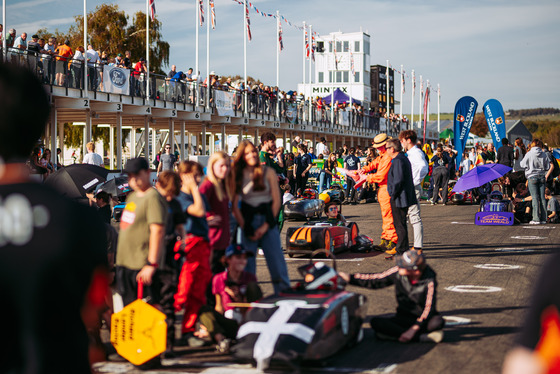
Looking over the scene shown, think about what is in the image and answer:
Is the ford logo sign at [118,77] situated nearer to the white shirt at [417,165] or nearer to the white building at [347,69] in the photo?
the white shirt at [417,165]

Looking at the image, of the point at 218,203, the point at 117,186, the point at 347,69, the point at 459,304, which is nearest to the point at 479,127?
the point at 347,69

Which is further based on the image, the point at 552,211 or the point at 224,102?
the point at 224,102

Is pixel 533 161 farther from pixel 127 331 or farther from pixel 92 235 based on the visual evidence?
pixel 92 235

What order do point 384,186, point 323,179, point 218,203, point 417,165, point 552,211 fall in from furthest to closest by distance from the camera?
point 323,179 → point 552,211 → point 417,165 → point 384,186 → point 218,203

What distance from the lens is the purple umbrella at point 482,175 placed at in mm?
16094

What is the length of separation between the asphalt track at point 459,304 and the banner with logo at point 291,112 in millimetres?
27364

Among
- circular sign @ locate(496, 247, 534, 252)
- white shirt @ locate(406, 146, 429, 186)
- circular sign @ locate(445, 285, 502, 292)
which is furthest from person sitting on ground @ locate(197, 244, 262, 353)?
circular sign @ locate(496, 247, 534, 252)

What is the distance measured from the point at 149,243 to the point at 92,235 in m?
3.77

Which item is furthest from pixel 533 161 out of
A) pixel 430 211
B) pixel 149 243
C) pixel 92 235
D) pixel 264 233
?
pixel 92 235

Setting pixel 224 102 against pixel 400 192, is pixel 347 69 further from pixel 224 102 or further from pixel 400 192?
pixel 400 192

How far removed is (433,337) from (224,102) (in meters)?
30.4

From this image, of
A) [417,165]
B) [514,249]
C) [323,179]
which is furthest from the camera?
[323,179]

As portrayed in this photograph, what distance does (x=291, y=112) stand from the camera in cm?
4316

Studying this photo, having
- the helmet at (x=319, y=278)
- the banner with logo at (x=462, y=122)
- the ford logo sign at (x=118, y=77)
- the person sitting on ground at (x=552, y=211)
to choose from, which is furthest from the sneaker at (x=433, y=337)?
the banner with logo at (x=462, y=122)
